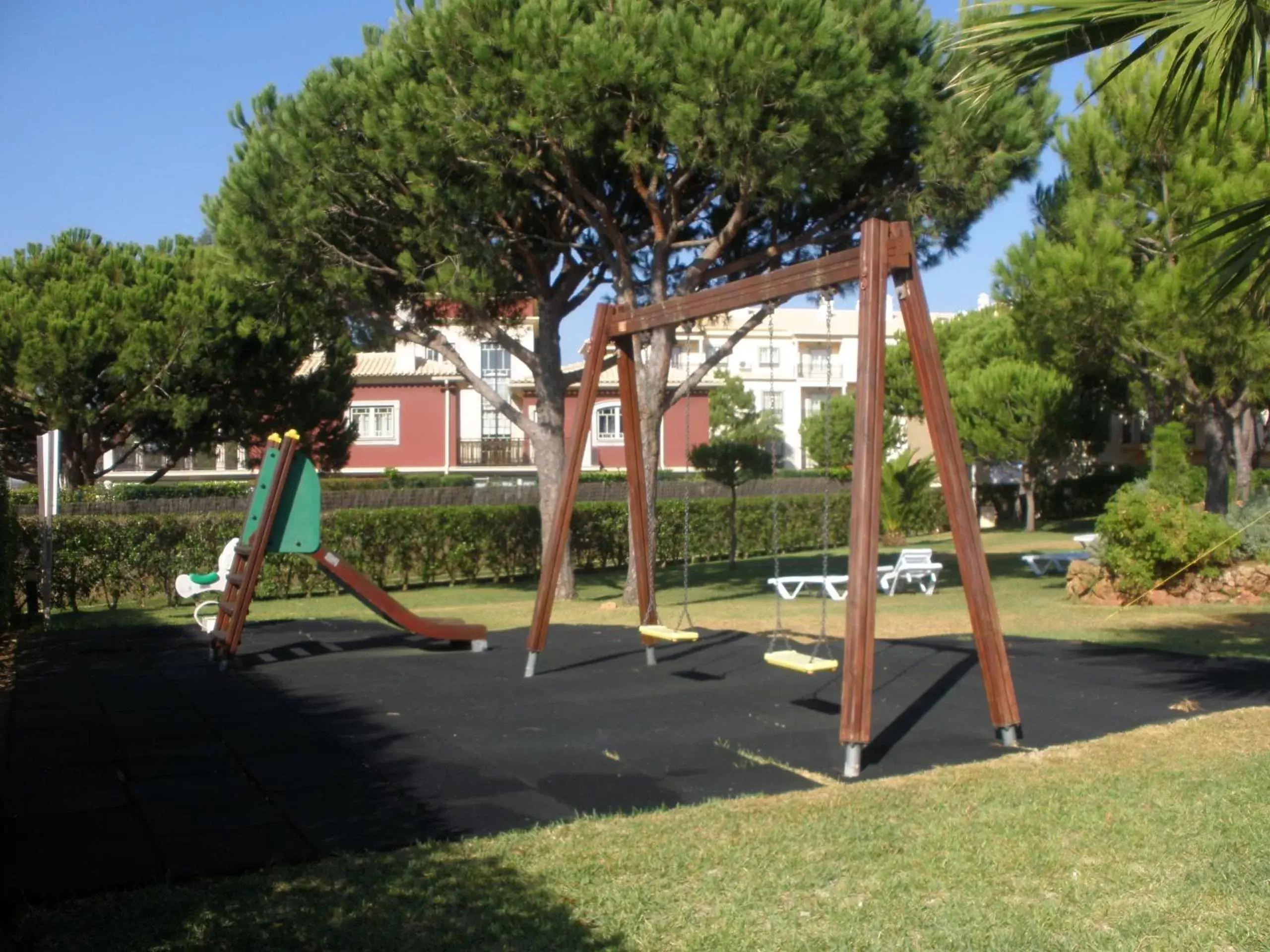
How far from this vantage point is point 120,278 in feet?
81.7

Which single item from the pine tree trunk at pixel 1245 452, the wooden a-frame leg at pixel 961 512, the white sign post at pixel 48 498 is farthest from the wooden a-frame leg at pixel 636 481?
the pine tree trunk at pixel 1245 452

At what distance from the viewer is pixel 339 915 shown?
4.12 m

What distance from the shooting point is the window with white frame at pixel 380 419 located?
143ft

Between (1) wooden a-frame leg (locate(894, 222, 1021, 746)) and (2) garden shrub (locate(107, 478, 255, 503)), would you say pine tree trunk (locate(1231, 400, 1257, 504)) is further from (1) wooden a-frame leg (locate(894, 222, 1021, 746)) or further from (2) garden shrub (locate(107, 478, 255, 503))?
(2) garden shrub (locate(107, 478, 255, 503))

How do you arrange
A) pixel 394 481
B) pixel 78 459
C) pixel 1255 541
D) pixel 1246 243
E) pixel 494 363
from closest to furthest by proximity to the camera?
pixel 1246 243, pixel 1255 541, pixel 78 459, pixel 394 481, pixel 494 363

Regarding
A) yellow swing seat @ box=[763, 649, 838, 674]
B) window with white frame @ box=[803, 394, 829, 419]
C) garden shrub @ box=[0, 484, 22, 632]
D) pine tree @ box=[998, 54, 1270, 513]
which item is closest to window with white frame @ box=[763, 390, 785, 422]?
window with white frame @ box=[803, 394, 829, 419]

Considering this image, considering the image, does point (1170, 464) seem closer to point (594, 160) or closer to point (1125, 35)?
point (594, 160)

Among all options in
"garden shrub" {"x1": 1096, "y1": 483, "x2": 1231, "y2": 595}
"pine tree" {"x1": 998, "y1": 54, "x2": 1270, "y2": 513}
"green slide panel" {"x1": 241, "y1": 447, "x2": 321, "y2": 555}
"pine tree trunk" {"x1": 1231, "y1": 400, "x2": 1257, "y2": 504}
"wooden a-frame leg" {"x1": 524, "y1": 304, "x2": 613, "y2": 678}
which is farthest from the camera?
"pine tree trunk" {"x1": 1231, "y1": 400, "x2": 1257, "y2": 504}

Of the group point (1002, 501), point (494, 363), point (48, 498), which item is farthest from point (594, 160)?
point (494, 363)

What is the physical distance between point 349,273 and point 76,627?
536 cm

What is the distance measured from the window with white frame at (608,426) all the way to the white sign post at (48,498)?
95.2ft

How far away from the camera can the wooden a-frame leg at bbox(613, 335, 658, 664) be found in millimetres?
9906

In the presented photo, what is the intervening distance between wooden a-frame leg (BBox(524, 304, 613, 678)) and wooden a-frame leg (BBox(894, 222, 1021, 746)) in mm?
3076

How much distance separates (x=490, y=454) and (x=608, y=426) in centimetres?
442
